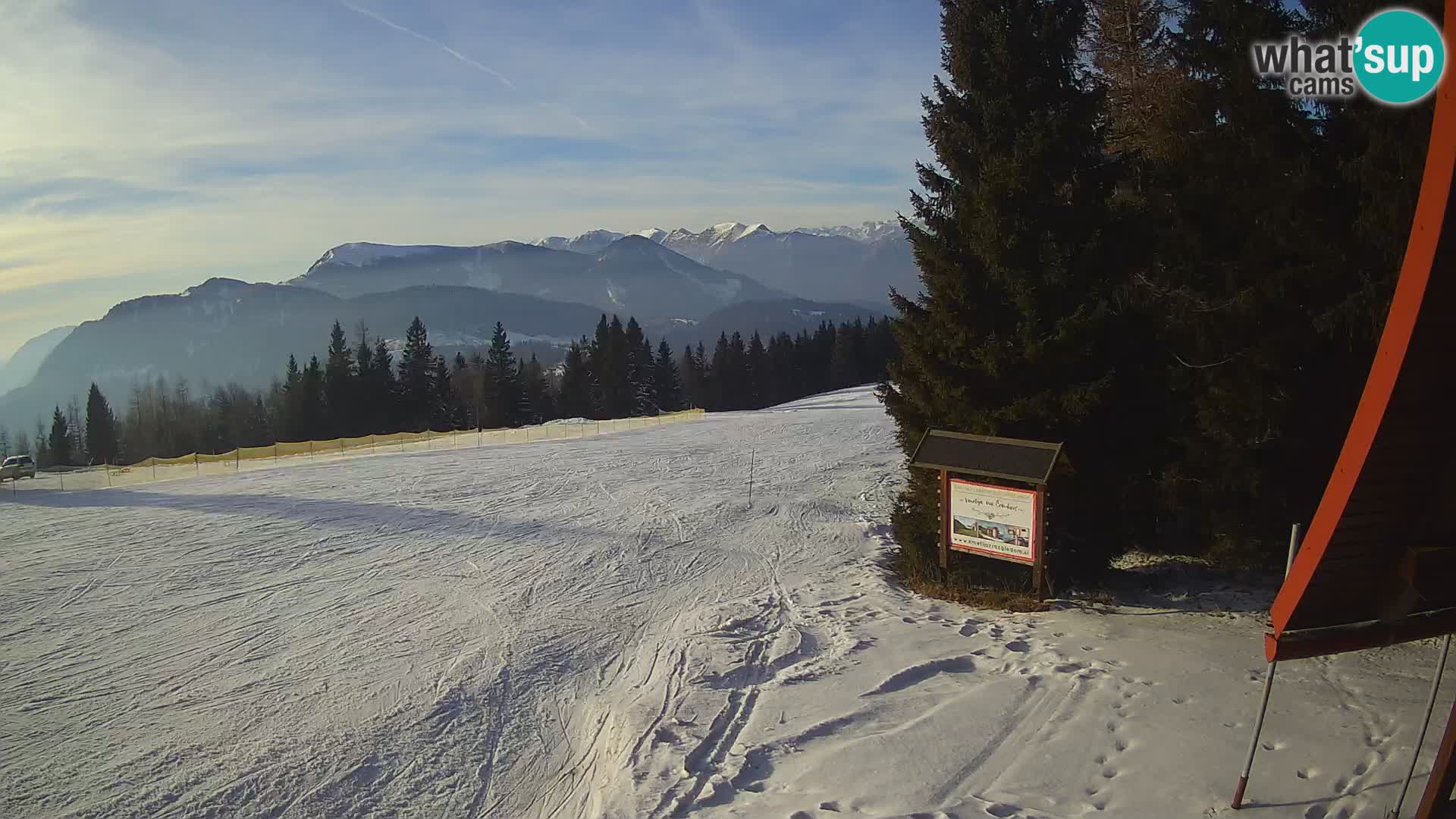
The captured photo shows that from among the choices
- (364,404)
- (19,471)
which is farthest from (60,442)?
(19,471)

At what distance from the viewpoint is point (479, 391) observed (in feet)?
256

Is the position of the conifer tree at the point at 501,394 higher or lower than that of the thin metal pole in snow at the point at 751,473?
higher

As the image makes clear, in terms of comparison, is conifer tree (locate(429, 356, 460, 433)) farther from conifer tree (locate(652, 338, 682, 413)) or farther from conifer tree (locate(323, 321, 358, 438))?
conifer tree (locate(652, 338, 682, 413))

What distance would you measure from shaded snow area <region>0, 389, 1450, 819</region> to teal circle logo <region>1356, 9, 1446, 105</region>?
19.3 ft

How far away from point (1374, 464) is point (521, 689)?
27.9 ft

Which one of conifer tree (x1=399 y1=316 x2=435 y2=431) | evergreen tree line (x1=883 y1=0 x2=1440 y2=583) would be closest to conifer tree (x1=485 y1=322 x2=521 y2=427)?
conifer tree (x1=399 y1=316 x2=435 y2=431)

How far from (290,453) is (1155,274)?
36043mm

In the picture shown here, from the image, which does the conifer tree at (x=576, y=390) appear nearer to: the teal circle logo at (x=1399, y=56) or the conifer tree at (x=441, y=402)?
the conifer tree at (x=441, y=402)

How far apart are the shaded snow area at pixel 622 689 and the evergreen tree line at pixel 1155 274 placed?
187cm

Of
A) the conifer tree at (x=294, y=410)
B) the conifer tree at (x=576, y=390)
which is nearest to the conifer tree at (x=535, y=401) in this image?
the conifer tree at (x=576, y=390)

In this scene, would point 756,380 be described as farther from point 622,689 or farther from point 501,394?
point 622,689

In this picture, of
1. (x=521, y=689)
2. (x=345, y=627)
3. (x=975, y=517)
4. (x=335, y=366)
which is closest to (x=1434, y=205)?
(x=975, y=517)

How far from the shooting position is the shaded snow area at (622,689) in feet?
22.2

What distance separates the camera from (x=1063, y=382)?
11.3m
